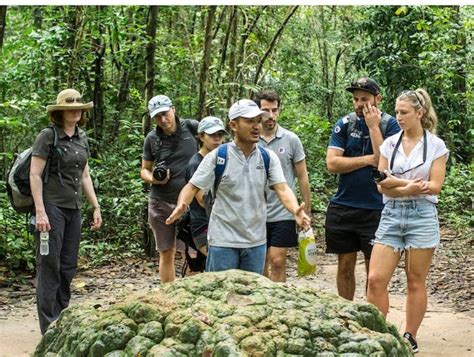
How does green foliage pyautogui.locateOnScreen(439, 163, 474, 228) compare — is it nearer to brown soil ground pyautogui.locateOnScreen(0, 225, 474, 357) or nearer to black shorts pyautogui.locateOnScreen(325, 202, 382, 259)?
brown soil ground pyautogui.locateOnScreen(0, 225, 474, 357)

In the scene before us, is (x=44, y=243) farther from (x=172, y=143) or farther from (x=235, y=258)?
(x=172, y=143)

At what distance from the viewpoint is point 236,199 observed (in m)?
4.93

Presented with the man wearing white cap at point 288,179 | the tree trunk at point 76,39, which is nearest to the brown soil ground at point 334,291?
the man wearing white cap at point 288,179

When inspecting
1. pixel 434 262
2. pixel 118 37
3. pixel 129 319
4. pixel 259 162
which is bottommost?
pixel 434 262

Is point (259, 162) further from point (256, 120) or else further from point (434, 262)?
point (434, 262)

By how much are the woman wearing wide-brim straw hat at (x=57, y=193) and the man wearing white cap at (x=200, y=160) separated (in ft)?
3.15

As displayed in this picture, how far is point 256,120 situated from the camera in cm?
494

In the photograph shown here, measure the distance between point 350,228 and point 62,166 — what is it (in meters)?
2.32

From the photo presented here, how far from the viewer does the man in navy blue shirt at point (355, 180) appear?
5.70m

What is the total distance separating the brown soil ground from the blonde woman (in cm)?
71

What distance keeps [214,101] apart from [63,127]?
5.53 metres

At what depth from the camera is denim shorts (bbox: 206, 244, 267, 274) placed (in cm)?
493

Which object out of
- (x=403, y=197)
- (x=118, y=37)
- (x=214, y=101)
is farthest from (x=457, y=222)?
(x=403, y=197)

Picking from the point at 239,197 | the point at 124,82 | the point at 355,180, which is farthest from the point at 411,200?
the point at 124,82
